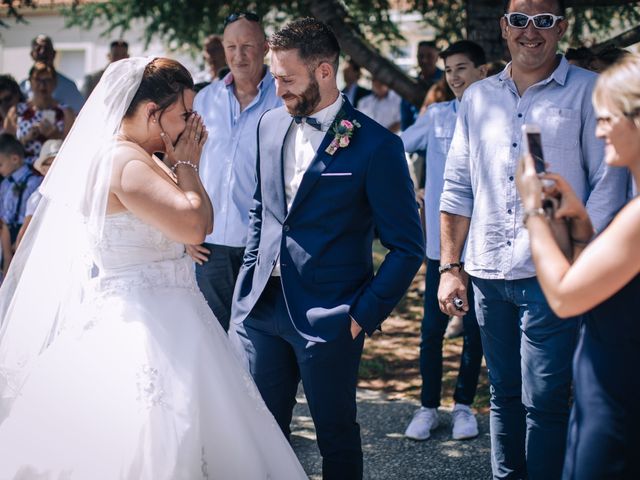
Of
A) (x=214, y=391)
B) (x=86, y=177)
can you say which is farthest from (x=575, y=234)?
(x=86, y=177)

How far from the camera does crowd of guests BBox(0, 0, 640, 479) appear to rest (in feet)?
9.07

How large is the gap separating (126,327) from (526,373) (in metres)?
1.75

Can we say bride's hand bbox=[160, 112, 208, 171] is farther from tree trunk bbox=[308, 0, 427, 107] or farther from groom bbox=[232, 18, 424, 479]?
tree trunk bbox=[308, 0, 427, 107]

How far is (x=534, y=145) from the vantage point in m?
2.86

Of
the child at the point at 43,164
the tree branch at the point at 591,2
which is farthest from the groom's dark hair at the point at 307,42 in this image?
the tree branch at the point at 591,2

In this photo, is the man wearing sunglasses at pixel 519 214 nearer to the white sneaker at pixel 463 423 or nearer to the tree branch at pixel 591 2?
the white sneaker at pixel 463 423

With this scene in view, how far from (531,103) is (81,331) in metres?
2.21

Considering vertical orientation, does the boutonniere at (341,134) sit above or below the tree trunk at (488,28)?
below

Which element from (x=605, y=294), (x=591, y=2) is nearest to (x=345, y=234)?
(x=605, y=294)

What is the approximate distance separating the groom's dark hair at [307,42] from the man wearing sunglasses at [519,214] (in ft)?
2.43

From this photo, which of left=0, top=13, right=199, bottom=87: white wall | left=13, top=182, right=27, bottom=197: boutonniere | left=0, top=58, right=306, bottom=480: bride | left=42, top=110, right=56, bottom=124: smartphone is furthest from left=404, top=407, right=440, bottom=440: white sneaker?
left=0, top=13, right=199, bottom=87: white wall

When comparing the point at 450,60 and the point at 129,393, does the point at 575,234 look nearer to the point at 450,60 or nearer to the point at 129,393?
the point at 129,393

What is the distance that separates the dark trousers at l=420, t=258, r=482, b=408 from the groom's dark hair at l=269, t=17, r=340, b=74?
2057mm

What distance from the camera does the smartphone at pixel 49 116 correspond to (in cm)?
872
